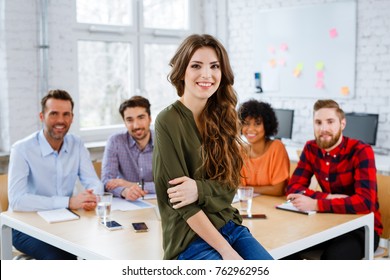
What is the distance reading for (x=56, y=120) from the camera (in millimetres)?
2973

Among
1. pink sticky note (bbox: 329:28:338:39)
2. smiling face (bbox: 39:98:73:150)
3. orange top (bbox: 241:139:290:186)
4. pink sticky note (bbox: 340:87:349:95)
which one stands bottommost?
orange top (bbox: 241:139:290:186)

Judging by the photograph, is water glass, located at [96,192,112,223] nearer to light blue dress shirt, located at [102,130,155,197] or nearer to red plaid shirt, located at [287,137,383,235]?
light blue dress shirt, located at [102,130,155,197]

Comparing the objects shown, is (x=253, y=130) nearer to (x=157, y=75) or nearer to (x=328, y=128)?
(x=328, y=128)

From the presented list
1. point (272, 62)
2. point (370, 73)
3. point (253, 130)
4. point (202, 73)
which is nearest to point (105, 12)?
point (272, 62)

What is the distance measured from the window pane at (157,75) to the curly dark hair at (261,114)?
2.56m

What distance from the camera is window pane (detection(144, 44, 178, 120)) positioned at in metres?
5.73

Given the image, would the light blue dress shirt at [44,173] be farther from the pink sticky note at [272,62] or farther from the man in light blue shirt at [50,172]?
the pink sticky note at [272,62]

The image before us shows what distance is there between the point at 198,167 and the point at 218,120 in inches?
7.9

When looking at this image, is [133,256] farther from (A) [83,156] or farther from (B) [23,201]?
(A) [83,156]

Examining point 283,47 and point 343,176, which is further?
point 283,47

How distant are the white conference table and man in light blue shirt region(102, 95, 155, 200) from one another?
72 cm

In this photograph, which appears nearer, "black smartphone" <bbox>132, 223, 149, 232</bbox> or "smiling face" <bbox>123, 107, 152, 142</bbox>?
"black smartphone" <bbox>132, 223, 149, 232</bbox>

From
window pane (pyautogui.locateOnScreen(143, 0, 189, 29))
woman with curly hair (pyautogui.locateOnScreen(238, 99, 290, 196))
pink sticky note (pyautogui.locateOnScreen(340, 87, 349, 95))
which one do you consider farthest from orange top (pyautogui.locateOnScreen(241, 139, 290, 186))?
window pane (pyautogui.locateOnScreen(143, 0, 189, 29))

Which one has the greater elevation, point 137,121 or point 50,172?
point 137,121
